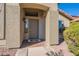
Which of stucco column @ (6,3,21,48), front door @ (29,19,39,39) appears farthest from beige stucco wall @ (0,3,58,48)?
front door @ (29,19,39,39)

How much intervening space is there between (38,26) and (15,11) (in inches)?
213

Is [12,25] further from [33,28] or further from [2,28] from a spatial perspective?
[33,28]

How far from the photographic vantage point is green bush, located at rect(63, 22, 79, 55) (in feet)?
43.9

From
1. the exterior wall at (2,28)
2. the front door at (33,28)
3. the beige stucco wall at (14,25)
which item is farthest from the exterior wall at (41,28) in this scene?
the exterior wall at (2,28)

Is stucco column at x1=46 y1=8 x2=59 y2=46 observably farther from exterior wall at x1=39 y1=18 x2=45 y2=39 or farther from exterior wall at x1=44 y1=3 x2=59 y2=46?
exterior wall at x1=39 y1=18 x2=45 y2=39

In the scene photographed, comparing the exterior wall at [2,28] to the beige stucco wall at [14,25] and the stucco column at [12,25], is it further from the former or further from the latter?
the stucco column at [12,25]

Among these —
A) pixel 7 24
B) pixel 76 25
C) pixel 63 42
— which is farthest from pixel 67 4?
pixel 7 24

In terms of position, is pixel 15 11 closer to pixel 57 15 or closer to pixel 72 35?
pixel 57 15

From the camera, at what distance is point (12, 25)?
614 inches

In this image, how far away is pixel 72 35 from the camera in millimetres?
13688

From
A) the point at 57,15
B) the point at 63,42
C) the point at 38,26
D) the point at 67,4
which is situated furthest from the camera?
the point at 38,26

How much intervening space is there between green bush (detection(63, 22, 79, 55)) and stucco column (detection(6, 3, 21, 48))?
11.1ft

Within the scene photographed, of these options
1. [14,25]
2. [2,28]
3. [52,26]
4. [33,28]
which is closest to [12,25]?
[14,25]

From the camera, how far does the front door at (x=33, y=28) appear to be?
19.6m
